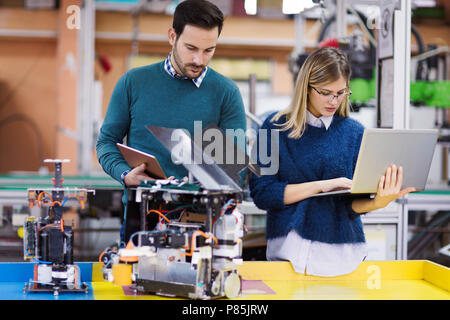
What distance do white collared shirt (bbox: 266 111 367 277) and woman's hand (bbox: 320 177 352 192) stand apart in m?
0.20

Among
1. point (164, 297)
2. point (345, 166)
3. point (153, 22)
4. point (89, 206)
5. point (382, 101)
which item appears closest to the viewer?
point (164, 297)

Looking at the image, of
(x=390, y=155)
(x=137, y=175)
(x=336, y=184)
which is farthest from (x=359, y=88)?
(x=137, y=175)

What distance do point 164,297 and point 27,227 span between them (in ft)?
1.42

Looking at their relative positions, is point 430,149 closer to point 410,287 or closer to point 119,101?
point 410,287

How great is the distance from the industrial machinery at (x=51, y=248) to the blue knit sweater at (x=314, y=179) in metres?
0.70

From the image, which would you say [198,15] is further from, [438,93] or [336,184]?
[438,93]

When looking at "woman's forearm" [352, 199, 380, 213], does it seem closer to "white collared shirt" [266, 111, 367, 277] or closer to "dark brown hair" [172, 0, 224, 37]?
"white collared shirt" [266, 111, 367, 277]

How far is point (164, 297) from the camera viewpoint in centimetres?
164

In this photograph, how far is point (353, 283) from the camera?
1945mm

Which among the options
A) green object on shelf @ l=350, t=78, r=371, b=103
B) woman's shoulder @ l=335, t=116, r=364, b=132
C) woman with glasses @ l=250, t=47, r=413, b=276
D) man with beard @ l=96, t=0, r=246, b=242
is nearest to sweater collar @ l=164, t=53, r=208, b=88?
man with beard @ l=96, t=0, r=246, b=242

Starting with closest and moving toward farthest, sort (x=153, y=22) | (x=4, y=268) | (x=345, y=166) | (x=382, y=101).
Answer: (x=4, y=268)
(x=345, y=166)
(x=382, y=101)
(x=153, y=22)

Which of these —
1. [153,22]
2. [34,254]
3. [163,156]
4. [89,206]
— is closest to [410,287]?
[163,156]

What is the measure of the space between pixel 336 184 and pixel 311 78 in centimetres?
39

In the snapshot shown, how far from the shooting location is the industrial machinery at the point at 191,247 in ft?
5.20
